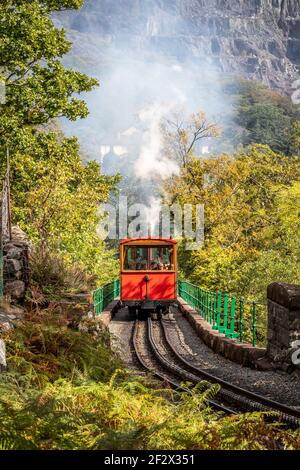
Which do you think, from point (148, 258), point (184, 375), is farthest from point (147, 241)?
point (184, 375)

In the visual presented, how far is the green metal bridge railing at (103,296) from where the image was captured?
75.9 feet

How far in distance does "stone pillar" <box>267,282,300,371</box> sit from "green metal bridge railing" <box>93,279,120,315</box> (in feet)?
32.8

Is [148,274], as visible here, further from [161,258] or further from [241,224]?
[241,224]

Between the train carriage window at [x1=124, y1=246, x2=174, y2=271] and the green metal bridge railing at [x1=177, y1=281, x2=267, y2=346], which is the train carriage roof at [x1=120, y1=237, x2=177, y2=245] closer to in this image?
the train carriage window at [x1=124, y1=246, x2=174, y2=271]

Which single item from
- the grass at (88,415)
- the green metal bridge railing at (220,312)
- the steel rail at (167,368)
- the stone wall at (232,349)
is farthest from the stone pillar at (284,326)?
the green metal bridge railing at (220,312)

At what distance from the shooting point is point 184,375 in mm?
12547

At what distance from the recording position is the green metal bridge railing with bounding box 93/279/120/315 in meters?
23.1

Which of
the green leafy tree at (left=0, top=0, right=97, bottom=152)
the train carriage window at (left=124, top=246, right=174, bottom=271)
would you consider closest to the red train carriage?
the train carriage window at (left=124, top=246, right=174, bottom=271)

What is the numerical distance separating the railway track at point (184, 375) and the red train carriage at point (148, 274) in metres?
2.44

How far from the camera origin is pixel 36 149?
22703 millimetres

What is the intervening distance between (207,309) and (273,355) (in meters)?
9.49

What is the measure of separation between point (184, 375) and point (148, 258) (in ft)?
46.9

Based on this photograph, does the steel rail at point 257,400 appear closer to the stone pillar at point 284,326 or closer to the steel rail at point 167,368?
the steel rail at point 167,368
